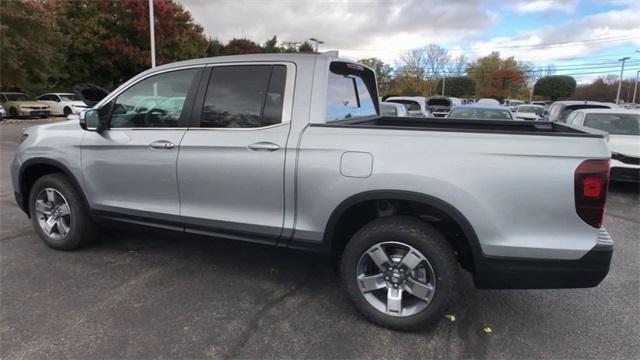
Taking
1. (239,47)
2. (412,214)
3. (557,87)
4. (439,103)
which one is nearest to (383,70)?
(557,87)

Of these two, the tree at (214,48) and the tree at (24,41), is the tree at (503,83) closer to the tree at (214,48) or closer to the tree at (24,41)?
the tree at (214,48)

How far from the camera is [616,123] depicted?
8461 millimetres

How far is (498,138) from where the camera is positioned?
2689mm

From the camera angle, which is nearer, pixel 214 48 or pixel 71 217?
pixel 71 217

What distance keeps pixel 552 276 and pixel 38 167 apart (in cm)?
460

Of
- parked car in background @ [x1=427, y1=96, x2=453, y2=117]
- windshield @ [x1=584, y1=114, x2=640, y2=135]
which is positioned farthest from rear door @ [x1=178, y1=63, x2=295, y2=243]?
parked car in background @ [x1=427, y1=96, x2=453, y2=117]

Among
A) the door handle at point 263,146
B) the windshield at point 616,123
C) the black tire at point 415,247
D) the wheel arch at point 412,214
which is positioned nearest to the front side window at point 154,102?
the door handle at point 263,146

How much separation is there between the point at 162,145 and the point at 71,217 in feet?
4.67

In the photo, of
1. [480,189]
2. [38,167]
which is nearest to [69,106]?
[38,167]

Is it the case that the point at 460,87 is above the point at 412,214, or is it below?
above

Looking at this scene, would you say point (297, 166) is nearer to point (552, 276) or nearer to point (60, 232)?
point (552, 276)

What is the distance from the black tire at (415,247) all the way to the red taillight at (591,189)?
0.81 m

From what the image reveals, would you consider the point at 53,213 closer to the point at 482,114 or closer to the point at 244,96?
the point at 244,96

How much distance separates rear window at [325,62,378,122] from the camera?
353 cm
